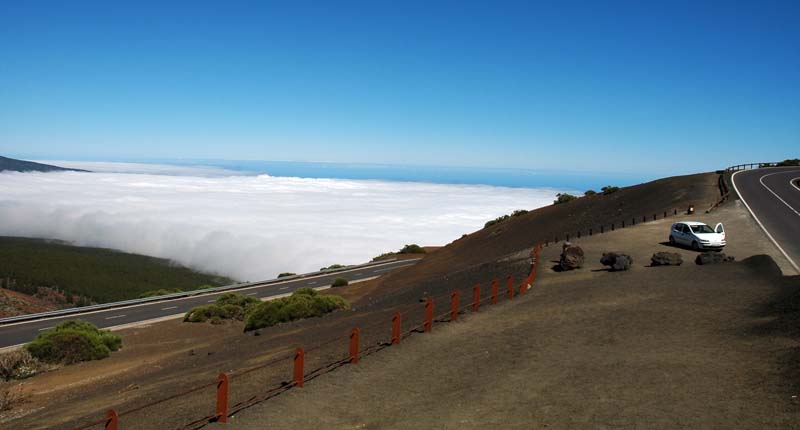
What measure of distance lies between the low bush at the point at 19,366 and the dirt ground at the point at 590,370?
49.0 feet

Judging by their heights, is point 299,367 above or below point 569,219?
above

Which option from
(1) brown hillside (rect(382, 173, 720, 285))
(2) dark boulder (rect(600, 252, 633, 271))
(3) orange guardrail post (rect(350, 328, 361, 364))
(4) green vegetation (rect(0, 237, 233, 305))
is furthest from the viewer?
(4) green vegetation (rect(0, 237, 233, 305))

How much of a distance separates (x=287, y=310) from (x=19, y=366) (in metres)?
11.4

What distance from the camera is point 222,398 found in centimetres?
988

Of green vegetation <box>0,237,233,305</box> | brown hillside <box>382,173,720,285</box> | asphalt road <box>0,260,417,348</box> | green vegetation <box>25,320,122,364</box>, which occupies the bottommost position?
green vegetation <box>0,237,233,305</box>

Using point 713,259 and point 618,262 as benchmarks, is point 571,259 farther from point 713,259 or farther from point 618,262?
point 713,259

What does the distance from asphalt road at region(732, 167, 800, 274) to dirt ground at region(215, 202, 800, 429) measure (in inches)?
392

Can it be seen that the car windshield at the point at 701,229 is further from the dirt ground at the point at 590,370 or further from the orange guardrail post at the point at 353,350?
the orange guardrail post at the point at 353,350

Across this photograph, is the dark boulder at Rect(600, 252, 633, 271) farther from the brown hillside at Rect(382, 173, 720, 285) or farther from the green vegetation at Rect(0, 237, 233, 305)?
the green vegetation at Rect(0, 237, 233, 305)

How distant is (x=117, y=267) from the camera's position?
110 m

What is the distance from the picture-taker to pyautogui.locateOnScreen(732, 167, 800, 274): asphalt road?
95.9 feet

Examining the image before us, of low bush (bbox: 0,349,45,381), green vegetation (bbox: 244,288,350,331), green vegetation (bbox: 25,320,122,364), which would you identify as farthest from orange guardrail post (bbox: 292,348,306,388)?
green vegetation (bbox: 244,288,350,331)

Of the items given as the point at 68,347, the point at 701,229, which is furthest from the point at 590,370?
the point at 701,229

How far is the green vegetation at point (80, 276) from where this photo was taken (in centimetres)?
8538
